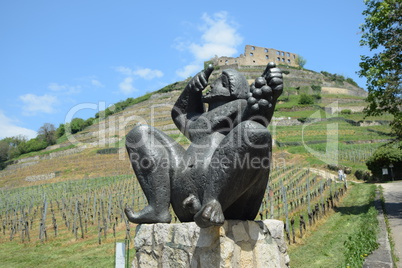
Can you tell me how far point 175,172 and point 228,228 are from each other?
0.74m

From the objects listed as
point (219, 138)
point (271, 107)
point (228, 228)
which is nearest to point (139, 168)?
point (219, 138)

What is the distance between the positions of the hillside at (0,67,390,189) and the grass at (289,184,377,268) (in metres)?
17.9

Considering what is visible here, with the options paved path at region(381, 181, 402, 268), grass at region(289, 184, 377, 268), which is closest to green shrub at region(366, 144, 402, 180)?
paved path at region(381, 181, 402, 268)

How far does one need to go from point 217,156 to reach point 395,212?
12.2m

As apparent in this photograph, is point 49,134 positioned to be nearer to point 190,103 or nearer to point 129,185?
point 129,185

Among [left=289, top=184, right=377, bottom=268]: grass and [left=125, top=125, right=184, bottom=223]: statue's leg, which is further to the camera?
[left=289, top=184, right=377, bottom=268]: grass

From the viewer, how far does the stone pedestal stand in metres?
3.00

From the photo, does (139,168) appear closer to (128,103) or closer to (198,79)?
(198,79)

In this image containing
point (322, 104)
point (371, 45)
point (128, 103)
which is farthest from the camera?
point (128, 103)

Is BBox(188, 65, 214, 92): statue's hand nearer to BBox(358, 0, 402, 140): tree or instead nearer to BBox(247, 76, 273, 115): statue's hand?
BBox(247, 76, 273, 115): statue's hand

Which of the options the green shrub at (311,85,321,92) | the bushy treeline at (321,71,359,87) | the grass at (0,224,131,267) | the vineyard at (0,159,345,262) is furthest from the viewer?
the bushy treeline at (321,71,359,87)

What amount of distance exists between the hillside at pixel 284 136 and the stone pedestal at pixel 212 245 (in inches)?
1057

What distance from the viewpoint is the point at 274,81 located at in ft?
10.9

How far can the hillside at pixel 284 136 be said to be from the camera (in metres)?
45.3
